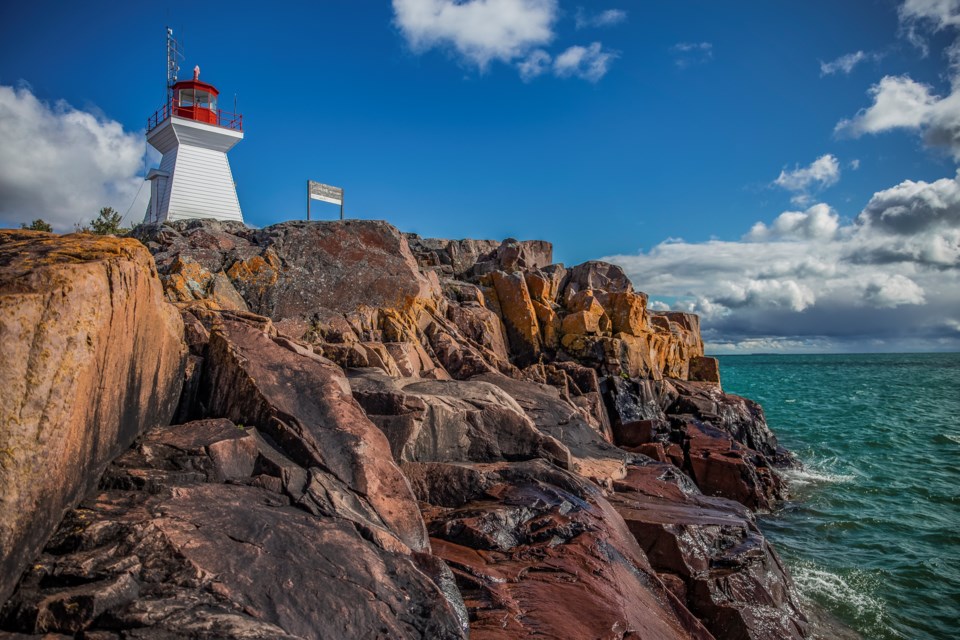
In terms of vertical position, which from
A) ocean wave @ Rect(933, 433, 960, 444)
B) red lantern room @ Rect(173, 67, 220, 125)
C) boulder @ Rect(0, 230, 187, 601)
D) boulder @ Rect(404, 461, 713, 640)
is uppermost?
red lantern room @ Rect(173, 67, 220, 125)

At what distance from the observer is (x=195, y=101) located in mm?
35938

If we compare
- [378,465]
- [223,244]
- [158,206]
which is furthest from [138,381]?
[158,206]

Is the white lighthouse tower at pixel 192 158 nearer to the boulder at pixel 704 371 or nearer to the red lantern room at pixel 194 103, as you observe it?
the red lantern room at pixel 194 103

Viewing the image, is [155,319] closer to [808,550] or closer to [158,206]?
[808,550]

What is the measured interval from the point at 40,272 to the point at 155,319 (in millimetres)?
2315

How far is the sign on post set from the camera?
104 feet

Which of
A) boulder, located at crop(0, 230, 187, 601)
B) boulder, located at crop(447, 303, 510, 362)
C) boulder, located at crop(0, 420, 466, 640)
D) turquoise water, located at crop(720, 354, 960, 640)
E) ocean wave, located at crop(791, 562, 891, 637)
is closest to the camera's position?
boulder, located at crop(0, 420, 466, 640)

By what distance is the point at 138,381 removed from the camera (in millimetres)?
7707

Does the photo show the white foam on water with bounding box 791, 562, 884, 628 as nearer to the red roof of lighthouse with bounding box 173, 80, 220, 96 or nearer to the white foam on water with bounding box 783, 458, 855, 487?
the white foam on water with bounding box 783, 458, 855, 487

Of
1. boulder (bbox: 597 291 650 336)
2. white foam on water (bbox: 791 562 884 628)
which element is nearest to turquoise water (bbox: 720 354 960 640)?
white foam on water (bbox: 791 562 884 628)

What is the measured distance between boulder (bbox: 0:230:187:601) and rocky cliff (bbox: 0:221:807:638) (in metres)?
0.07

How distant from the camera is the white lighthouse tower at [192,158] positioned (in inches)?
1330

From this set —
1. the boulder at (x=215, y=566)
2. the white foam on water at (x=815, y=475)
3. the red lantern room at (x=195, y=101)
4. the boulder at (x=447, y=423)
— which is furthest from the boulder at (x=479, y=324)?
the red lantern room at (x=195, y=101)

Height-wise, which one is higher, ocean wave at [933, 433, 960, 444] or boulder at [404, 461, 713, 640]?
boulder at [404, 461, 713, 640]
